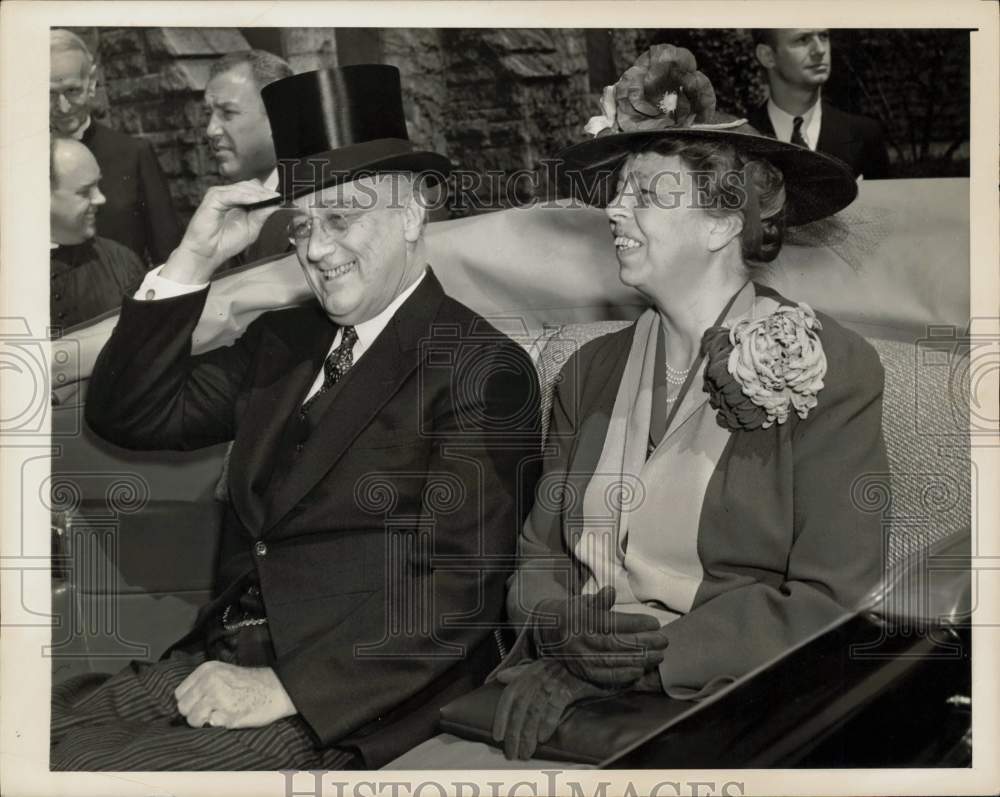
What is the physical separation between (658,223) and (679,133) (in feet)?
0.76

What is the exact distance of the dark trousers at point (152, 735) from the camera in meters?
3.51

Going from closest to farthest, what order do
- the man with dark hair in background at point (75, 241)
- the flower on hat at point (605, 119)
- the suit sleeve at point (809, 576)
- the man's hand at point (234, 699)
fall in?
1. the suit sleeve at point (809, 576)
2. the man's hand at point (234, 699)
3. the flower on hat at point (605, 119)
4. the man with dark hair in background at point (75, 241)

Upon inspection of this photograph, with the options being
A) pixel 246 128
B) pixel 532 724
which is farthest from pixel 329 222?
pixel 532 724

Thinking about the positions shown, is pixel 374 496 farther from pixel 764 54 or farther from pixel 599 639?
pixel 764 54

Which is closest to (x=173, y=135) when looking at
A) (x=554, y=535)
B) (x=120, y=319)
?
(x=120, y=319)

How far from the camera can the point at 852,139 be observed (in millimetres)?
3691

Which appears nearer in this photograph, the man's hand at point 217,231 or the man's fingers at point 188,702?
the man's fingers at point 188,702

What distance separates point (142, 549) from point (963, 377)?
2244 mm

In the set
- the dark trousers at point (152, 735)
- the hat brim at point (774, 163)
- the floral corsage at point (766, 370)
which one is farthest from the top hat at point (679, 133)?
the dark trousers at point (152, 735)

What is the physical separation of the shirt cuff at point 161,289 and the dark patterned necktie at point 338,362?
39 centimetres

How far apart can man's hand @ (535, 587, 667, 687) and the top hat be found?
3.58 feet

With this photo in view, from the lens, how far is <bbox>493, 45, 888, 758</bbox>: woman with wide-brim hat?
3.40 metres

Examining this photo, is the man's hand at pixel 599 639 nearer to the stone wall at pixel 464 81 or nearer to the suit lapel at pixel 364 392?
the suit lapel at pixel 364 392

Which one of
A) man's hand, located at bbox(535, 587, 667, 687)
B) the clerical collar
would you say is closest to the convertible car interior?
man's hand, located at bbox(535, 587, 667, 687)
